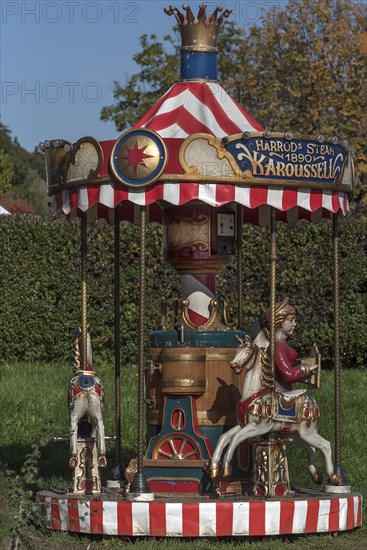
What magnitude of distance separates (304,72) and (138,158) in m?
19.5

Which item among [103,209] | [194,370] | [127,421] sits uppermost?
[103,209]

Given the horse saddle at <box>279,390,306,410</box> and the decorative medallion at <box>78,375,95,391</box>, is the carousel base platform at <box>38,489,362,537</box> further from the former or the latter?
the decorative medallion at <box>78,375,95,391</box>

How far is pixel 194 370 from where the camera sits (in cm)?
924

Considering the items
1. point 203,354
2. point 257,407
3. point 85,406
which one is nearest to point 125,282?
point 203,354

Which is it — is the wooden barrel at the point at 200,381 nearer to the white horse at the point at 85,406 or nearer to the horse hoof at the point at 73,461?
the white horse at the point at 85,406

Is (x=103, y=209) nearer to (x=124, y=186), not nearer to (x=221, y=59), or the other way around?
(x=124, y=186)

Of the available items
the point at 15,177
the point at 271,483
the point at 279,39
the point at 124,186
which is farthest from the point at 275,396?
the point at 15,177

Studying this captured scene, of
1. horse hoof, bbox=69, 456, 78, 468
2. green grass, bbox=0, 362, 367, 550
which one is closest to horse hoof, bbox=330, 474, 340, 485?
green grass, bbox=0, 362, 367, 550

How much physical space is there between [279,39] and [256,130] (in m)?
19.6

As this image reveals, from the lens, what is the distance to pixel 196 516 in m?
8.61

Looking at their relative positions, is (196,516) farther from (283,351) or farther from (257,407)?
(283,351)

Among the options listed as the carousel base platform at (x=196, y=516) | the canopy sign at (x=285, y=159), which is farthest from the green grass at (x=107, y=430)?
the canopy sign at (x=285, y=159)

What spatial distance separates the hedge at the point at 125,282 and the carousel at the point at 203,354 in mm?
6717

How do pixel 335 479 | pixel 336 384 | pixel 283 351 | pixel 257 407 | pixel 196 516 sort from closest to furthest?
pixel 196 516 < pixel 257 407 < pixel 283 351 < pixel 335 479 < pixel 336 384
